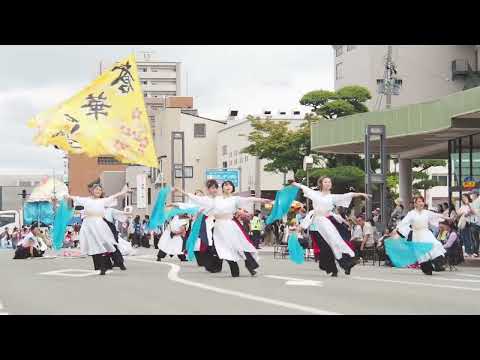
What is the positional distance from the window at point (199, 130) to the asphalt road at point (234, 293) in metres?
66.7

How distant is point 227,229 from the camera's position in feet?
66.1

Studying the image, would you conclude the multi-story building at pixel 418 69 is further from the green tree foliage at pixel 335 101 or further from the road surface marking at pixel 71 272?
the road surface marking at pixel 71 272

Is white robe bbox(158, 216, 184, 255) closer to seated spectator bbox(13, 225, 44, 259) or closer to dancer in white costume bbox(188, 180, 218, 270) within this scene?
dancer in white costume bbox(188, 180, 218, 270)

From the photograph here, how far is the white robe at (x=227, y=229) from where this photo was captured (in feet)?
65.6

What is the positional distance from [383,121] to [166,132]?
55.8 metres

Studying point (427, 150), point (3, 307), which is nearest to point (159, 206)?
point (3, 307)

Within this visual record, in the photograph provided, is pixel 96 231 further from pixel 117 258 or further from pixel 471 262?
pixel 471 262

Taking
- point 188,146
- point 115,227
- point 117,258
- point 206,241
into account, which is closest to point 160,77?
point 188,146

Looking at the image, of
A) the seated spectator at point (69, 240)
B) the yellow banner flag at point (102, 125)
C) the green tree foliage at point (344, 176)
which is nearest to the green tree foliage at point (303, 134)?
the green tree foliage at point (344, 176)

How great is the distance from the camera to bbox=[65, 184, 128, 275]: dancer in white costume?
21.5 m

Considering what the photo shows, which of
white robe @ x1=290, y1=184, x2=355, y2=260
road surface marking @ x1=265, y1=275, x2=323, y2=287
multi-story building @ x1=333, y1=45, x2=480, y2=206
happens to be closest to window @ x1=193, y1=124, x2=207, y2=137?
multi-story building @ x1=333, y1=45, x2=480, y2=206

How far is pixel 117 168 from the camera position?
131625 millimetres

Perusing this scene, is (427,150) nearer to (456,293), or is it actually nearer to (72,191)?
(456,293)
